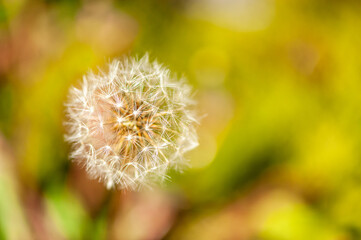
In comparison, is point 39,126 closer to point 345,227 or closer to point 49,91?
point 49,91

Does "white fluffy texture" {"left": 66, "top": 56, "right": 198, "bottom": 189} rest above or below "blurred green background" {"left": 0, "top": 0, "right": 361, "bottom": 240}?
below

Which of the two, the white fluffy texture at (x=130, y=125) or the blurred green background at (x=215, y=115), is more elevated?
the blurred green background at (x=215, y=115)

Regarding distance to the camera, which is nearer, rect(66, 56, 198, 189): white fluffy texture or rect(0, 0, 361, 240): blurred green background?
rect(66, 56, 198, 189): white fluffy texture

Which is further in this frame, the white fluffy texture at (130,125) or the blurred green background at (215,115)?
the blurred green background at (215,115)

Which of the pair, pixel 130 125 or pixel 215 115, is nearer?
pixel 130 125

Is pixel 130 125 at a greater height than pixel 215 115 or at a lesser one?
lesser
